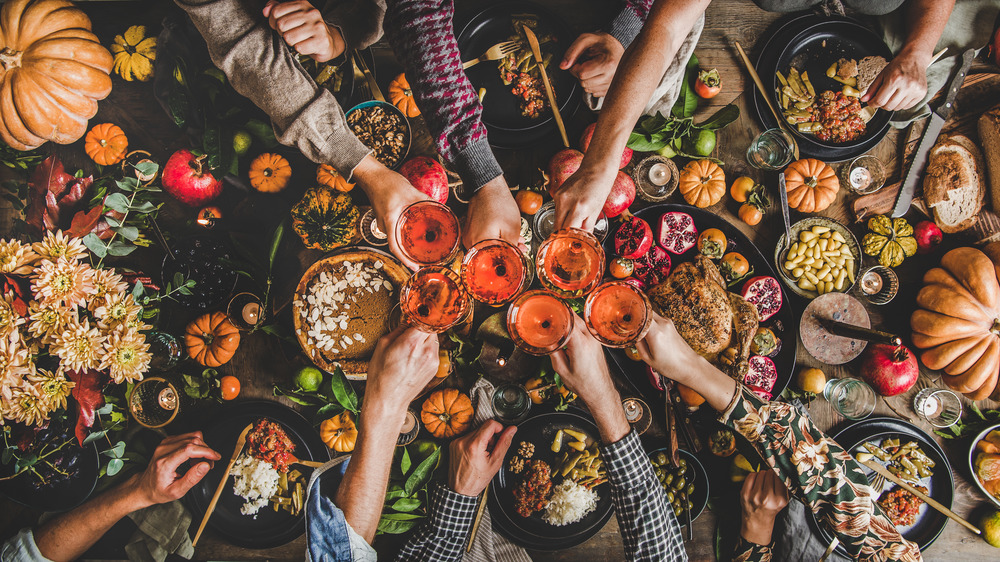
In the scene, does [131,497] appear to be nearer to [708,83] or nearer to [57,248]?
[57,248]

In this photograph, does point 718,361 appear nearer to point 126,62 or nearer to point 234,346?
point 234,346

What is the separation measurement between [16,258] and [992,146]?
3894 millimetres

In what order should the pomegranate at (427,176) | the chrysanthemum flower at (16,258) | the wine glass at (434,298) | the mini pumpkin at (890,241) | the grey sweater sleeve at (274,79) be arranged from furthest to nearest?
the mini pumpkin at (890,241)
the pomegranate at (427,176)
the chrysanthemum flower at (16,258)
the grey sweater sleeve at (274,79)
the wine glass at (434,298)

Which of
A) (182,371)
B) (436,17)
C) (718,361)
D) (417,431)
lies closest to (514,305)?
Result: (417,431)

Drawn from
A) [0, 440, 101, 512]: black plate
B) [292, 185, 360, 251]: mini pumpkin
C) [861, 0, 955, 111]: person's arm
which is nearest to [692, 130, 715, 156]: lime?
[861, 0, 955, 111]: person's arm

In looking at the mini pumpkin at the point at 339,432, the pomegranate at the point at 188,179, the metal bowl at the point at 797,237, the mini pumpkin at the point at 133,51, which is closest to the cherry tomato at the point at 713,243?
the metal bowl at the point at 797,237

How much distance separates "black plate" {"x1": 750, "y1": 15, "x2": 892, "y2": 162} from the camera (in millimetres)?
1771

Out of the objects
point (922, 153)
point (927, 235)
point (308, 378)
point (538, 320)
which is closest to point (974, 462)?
point (927, 235)

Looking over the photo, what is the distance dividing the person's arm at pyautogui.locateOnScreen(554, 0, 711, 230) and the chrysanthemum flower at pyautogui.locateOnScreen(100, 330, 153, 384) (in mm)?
1613

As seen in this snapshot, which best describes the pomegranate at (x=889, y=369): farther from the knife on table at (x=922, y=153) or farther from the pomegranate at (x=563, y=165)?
the pomegranate at (x=563, y=165)

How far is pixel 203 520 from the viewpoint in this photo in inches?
64.9

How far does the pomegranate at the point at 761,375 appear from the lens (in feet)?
5.44

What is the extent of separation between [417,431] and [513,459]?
0.41m

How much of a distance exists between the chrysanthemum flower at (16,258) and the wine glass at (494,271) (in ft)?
5.30
